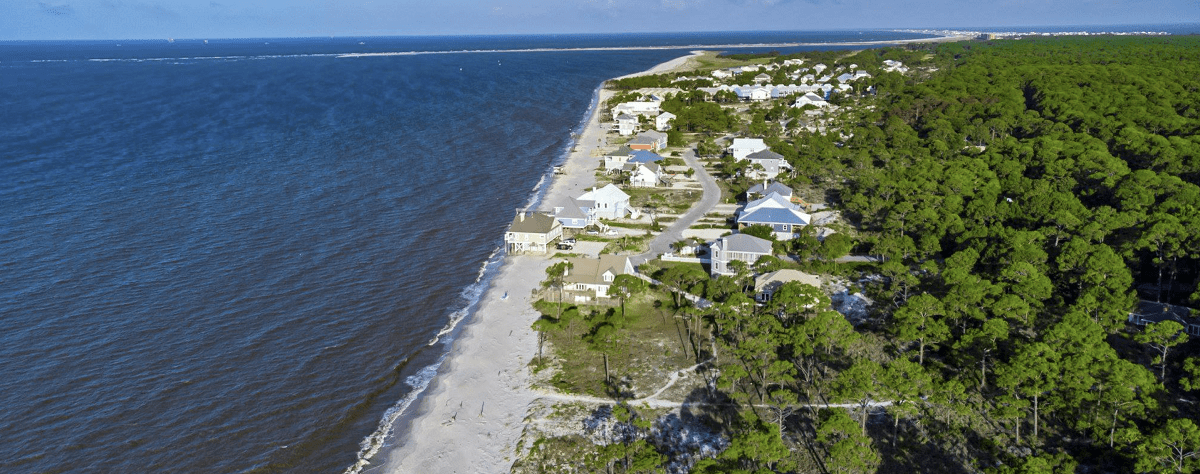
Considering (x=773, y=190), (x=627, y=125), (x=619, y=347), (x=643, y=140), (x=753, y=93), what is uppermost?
(x=753, y=93)

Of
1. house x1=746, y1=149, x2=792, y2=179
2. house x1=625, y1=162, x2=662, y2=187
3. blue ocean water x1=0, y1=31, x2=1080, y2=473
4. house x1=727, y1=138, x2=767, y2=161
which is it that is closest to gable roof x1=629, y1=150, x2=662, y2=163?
house x1=625, y1=162, x2=662, y2=187

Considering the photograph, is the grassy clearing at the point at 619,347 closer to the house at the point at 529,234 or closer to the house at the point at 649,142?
the house at the point at 529,234

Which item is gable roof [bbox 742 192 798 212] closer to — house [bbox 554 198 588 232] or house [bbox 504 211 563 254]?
house [bbox 554 198 588 232]

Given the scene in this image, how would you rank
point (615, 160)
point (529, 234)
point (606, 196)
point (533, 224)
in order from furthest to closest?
point (615, 160)
point (606, 196)
point (533, 224)
point (529, 234)

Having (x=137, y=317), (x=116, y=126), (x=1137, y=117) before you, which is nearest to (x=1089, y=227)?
(x=1137, y=117)

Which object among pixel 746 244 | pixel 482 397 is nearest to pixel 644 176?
pixel 746 244

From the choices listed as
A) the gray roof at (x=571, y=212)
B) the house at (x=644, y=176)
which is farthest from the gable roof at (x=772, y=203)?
the house at (x=644, y=176)

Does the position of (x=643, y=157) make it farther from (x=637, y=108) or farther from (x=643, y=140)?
(x=637, y=108)

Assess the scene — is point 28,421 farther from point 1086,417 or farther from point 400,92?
point 400,92
